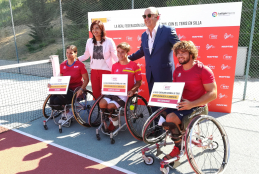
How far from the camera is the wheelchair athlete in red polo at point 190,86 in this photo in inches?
94.8

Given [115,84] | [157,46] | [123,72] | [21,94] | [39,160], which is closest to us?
[39,160]

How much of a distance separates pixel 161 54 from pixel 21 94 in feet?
17.5

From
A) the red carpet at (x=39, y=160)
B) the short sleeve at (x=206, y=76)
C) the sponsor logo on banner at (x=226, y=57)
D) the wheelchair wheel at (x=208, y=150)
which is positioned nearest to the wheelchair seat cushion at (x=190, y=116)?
the wheelchair wheel at (x=208, y=150)

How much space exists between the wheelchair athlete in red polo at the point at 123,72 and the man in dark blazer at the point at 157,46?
0.23 m

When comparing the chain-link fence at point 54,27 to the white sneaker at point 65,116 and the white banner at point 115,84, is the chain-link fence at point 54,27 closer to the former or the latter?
the white banner at point 115,84

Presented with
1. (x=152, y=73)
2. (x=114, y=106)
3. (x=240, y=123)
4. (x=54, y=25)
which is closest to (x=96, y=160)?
(x=114, y=106)

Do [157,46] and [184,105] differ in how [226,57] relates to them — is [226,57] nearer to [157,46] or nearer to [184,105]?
[157,46]

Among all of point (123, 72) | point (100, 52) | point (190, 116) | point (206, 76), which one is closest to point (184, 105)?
point (190, 116)

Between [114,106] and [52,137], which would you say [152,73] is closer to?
[114,106]

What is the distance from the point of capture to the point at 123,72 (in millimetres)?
3531

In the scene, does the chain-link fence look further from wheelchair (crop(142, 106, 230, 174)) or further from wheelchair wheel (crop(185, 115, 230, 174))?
wheelchair (crop(142, 106, 230, 174))

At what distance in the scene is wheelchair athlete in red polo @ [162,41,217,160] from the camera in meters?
→ 2.41

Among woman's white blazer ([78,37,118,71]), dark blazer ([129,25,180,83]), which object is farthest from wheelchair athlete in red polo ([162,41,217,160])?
woman's white blazer ([78,37,118,71])

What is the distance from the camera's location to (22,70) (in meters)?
10.2
